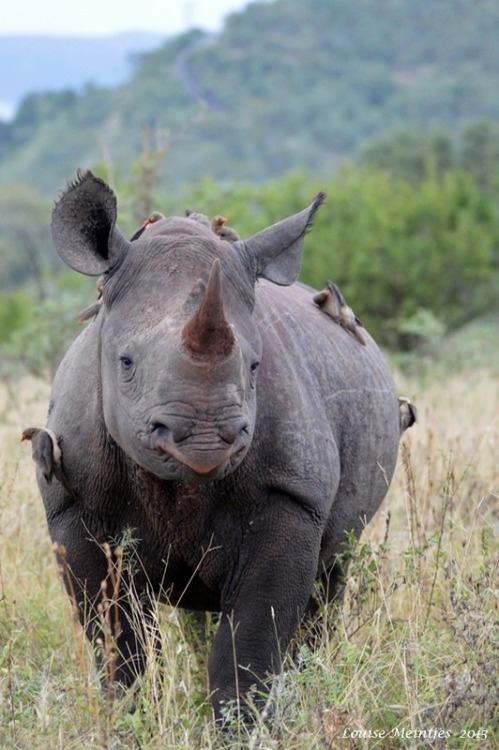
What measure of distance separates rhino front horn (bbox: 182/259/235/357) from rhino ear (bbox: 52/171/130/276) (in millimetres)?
672

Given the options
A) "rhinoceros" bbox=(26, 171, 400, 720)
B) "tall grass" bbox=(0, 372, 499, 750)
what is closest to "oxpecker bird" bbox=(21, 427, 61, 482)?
"rhinoceros" bbox=(26, 171, 400, 720)

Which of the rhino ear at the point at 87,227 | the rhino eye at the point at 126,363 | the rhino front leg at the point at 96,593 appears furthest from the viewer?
the rhino front leg at the point at 96,593

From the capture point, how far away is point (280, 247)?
16.4 ft

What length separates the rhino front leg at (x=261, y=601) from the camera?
4875 millimetres

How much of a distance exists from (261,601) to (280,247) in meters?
1.29

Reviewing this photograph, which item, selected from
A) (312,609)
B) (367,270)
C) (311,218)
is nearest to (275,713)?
(312,609)

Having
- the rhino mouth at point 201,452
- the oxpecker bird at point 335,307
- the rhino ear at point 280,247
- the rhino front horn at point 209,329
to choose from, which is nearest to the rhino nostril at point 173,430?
the rhino mouth at point 201,452

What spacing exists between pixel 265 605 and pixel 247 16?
4090 inches

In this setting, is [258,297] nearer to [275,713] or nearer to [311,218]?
[311,218]

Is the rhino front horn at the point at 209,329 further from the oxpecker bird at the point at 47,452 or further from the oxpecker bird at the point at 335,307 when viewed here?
the oxpecker bird at the point at 335,307

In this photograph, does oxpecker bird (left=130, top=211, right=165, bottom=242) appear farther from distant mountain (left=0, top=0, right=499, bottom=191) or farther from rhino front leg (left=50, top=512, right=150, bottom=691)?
distant mountain (left=0, top=0, right=499, bottom=191)

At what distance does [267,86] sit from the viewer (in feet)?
307

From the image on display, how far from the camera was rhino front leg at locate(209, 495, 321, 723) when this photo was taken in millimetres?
4875

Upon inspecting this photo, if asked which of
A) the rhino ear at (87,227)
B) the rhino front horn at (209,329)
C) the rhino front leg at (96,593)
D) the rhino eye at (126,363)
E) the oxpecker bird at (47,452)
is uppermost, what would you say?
the rhino ear at (87,227)
